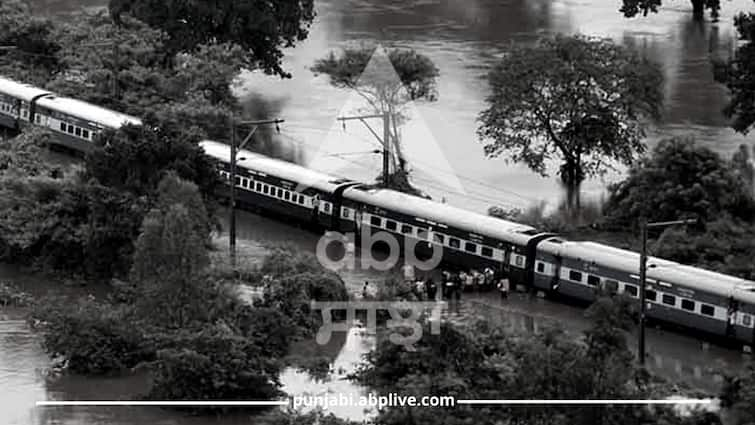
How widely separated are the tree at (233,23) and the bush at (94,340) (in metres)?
25.2

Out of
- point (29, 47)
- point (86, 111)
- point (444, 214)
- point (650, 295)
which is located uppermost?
point (29, 47)

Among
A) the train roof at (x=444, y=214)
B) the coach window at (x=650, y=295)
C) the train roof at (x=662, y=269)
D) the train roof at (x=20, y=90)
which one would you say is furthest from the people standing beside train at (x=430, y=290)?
the train roof at (x=20, y=90)

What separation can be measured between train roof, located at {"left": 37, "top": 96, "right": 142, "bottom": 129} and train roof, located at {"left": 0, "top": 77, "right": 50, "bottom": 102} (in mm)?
877

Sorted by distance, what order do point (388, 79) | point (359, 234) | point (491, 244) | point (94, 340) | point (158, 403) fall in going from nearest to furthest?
point (158, 403), point (94, 340), point (491, 244), point (359, 234), point (388, 79)

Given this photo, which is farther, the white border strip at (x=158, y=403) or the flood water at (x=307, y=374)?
the flood water at (x=307, y=374)

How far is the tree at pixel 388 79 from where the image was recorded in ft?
189

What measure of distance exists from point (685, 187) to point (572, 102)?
6729 millimetres

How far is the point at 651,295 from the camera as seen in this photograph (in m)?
41.7

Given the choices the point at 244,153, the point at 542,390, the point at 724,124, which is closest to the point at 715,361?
the point at 542,390

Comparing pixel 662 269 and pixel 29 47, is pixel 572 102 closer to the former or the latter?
pixel 662 269

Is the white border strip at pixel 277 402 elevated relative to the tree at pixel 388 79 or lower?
lower

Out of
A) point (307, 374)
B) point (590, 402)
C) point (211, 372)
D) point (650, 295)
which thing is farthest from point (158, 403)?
point (650, 295)

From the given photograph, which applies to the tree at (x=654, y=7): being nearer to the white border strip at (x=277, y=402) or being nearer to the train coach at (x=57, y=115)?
the train coach at (x=57, y=115)

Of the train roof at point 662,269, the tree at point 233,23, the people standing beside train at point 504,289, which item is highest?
the tree at point 233,23
